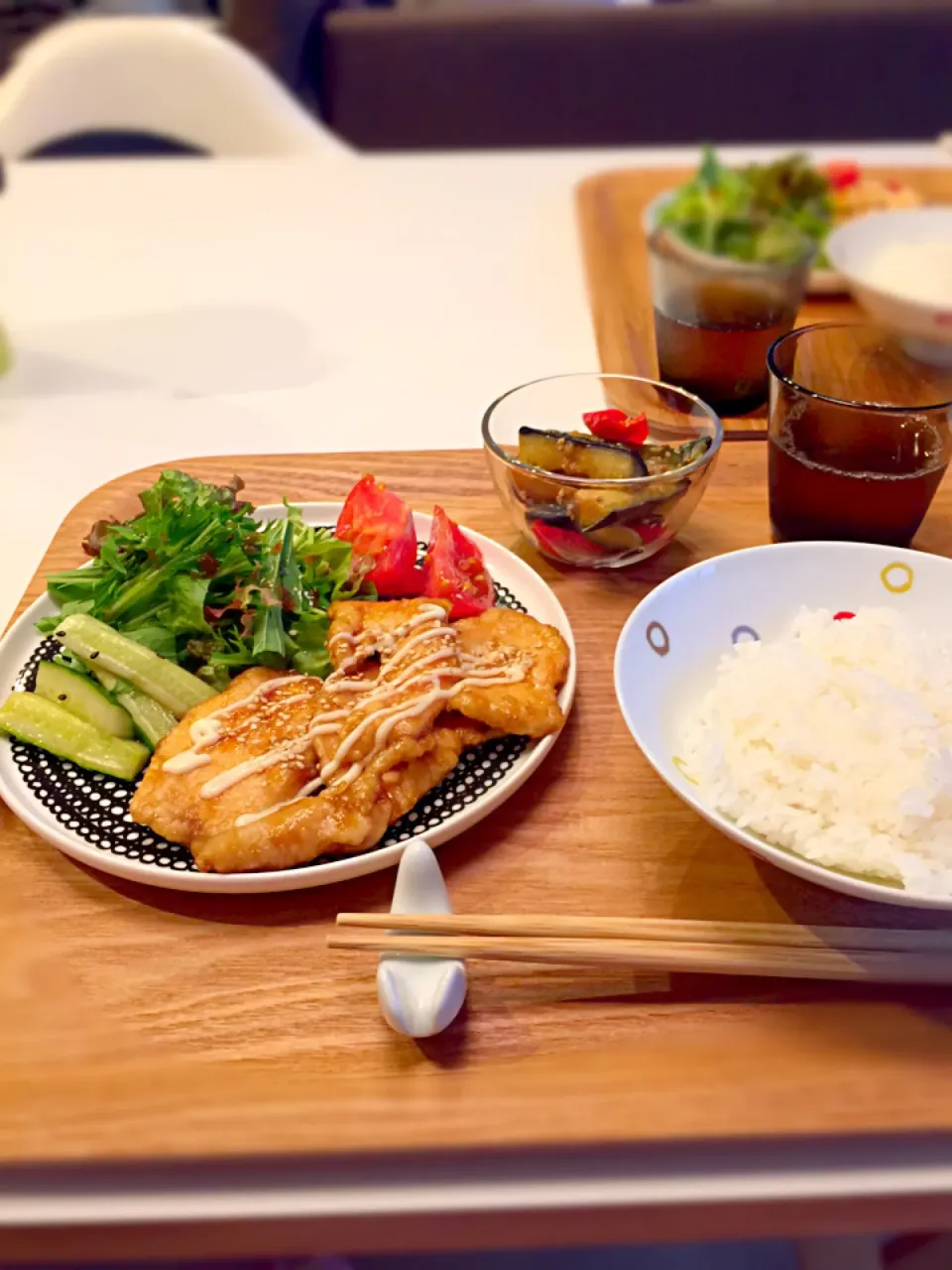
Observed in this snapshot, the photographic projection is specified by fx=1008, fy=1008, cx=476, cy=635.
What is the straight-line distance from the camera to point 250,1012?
1052mm

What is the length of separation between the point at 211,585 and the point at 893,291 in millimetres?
1658

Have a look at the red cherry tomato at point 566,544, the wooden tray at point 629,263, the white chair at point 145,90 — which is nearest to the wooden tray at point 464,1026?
the red cherry tomato at point 566,544

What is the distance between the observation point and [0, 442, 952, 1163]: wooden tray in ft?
3.12

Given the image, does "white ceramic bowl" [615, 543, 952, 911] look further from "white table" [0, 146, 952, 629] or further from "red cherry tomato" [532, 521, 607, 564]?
"white table" [0, 146, 952, 629]

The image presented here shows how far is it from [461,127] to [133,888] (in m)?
4.62

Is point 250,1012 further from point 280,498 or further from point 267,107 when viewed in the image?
point 267,107

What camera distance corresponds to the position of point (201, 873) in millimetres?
1156

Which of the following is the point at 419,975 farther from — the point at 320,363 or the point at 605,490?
the point at 320,363

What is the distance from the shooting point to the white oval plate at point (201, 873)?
3.75ft

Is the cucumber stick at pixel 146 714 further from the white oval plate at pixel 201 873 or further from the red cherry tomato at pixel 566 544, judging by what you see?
the red cherry tomato at pixel 566 544

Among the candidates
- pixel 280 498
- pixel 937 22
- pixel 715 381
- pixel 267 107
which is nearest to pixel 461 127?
pixel 267 107

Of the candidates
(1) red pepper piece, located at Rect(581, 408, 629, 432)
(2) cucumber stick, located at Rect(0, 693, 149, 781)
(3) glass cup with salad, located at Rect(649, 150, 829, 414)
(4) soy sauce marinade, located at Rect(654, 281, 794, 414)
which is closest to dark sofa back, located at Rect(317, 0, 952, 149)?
(3) glass cup with salad, located at Rect(649, 150, 829, 414)

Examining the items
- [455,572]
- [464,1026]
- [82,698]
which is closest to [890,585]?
[455,572]

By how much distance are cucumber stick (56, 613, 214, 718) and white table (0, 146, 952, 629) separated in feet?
1.11
